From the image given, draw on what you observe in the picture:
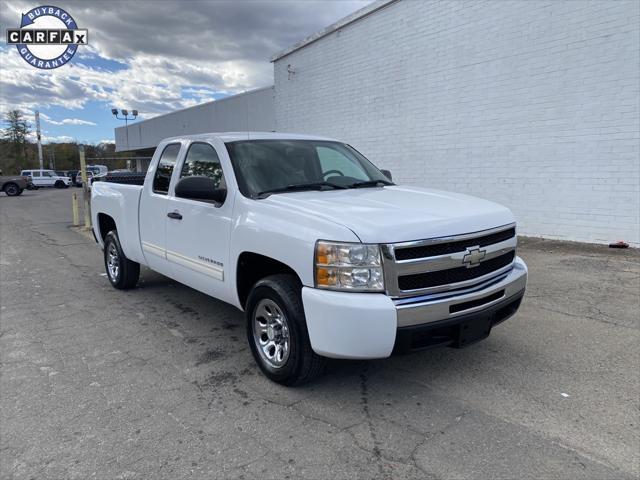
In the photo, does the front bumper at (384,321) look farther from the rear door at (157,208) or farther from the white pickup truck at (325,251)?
the rear door at (157,208)

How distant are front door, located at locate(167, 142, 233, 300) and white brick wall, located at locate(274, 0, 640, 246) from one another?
7.56 meters

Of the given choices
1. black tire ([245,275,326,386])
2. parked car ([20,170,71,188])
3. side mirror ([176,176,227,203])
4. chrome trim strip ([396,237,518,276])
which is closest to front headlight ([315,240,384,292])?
chrome trim strip ([396,237,518,276])

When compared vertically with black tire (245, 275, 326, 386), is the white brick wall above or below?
above

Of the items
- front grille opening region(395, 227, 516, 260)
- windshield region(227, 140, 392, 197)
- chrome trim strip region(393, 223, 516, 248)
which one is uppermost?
windshield region(227, 140, 392, 197)

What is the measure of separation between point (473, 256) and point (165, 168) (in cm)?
346

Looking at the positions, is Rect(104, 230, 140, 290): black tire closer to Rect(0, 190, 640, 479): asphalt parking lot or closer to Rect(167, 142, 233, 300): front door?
Rect(0, 190, 640, 479): asphalt parking lot

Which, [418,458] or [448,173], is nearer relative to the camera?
[418,458]

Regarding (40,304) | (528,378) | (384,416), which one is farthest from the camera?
(40,304)

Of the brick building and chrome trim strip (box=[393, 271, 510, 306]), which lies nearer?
chrome trim strip (box=[393, 271, 510, 306])

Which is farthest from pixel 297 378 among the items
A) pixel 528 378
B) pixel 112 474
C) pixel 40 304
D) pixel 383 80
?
pixel 383 80

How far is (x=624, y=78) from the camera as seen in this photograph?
8336 mm

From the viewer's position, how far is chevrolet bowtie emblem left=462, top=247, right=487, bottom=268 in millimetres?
3234

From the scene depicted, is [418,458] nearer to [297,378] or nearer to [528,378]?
[297,378]

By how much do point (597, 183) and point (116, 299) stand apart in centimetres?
846
